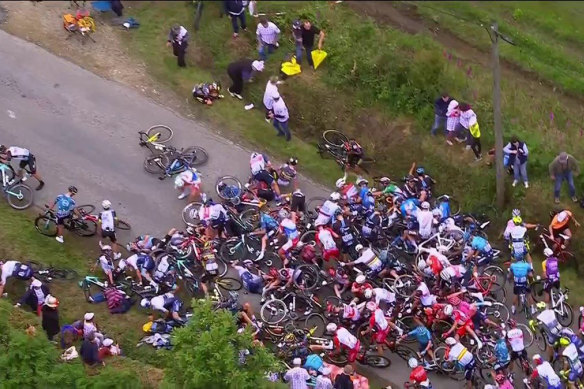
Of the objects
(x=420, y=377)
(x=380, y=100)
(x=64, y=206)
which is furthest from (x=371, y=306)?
(x=380, y=100)

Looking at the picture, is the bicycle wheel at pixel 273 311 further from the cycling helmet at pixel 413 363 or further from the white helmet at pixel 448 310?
the white helmet at pixel 448 310

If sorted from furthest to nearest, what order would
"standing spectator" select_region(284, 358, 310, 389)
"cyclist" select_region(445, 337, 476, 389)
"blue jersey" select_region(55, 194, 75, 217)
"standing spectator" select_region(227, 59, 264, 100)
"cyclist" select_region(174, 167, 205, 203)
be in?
"standing spectator" select_region(227, 59, 264, 100), "cyclist" select_region(174, 167, 205, 203), "blue jersey" select_region(55, 194, 75, 217), "cyclist" select_region(445, 337, 476, 389), "standing spectator" select_region(284, 358, 310, 389)

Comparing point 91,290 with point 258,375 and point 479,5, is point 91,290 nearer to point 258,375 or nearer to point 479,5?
point 258,375

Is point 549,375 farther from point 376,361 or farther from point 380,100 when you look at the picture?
point 380,100

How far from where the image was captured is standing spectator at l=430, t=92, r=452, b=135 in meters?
24.8

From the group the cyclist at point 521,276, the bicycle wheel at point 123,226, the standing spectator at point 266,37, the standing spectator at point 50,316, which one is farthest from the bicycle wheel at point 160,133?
the cyclist at point 521,276

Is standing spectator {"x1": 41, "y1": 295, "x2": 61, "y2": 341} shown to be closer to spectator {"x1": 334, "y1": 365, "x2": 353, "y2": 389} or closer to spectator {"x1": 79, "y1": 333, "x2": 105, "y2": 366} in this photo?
spectator {"x1": 79, "y1": 333, "x2": 105, "y2": 366}

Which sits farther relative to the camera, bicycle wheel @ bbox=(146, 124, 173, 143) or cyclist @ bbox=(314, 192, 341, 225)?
bicycle wheel @ bbox=(146, 124, 173, 143)

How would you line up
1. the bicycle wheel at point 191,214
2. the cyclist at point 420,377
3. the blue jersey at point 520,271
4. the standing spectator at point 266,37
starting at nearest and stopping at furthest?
1. the cyclist at point 420,377
2. the blue jersey at point 520,271
3. the bicycle wheel at point 191,214
4. the standing spectator at point 266,37

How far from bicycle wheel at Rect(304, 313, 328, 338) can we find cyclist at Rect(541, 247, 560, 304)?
6.59 meters

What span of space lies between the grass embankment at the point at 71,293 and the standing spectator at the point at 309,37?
1134 cm

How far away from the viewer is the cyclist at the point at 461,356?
18.7 m

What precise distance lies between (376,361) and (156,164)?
10053 mm

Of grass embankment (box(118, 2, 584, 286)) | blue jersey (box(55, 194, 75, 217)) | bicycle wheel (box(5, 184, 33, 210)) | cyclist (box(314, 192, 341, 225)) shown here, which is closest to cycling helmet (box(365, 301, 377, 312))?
cyclist (box(314, 192, 341, 225))
